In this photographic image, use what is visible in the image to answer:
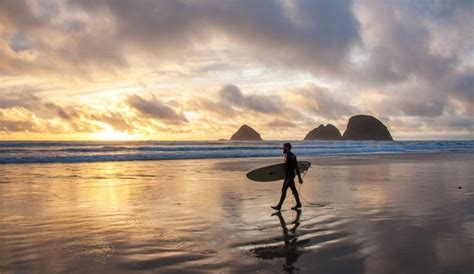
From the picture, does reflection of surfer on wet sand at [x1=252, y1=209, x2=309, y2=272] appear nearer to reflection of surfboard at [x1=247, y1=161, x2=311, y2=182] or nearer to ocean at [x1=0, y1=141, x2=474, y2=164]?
reflection of surfboard at [x1=247, y1=161, x2=311, y2=182]

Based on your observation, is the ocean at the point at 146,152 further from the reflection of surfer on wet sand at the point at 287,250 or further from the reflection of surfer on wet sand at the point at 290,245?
the reflection of surfer on wet sand at the point at 287,250

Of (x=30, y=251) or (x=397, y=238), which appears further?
(x=397, y=238)

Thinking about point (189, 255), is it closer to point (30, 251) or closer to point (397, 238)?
point (30, 251)

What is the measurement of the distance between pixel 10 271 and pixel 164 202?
687 cm

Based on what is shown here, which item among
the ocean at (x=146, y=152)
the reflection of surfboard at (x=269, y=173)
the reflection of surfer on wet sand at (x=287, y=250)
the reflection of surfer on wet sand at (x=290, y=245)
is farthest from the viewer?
the ocean at (x=146, y=152)

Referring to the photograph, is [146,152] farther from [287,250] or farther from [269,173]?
[287,250]

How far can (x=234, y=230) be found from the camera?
8977mm

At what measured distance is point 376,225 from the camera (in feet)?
31.0

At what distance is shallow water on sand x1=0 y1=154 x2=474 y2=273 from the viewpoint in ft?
21.6

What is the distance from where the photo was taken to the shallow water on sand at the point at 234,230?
6590 millimetres

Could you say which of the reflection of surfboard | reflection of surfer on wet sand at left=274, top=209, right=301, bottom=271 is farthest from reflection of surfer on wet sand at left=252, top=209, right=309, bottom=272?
the reflection of surfboard

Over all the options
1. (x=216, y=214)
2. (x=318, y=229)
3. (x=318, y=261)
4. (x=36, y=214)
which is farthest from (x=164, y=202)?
(x=318, y=261)

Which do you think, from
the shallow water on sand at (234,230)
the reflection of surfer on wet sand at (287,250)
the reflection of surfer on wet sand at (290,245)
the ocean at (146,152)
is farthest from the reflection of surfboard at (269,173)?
the ocean at (146,152)

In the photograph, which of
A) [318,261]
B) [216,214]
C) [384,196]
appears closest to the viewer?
[318,261]
